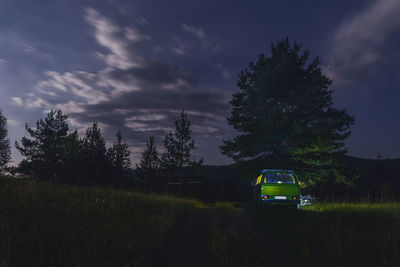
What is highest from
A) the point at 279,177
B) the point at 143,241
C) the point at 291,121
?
the point at 291,121

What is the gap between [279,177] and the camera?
1309 cm

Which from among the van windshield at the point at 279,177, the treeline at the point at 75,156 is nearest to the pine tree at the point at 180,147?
the treeline at the point at 75,156

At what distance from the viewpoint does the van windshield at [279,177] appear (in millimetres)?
12948

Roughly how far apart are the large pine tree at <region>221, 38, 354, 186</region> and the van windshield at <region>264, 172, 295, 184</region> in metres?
4.99

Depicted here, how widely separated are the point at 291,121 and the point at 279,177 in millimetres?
7690

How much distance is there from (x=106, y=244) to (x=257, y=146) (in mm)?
16810

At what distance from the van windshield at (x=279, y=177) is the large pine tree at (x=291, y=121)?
4989 mm

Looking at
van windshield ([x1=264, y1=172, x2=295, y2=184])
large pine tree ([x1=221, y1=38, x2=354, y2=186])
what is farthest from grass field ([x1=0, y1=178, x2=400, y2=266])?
large pine tree ([x1=221, y1=38, x2=354, y2=186])

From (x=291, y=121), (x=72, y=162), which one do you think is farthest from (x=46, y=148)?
(x=291, y=121)

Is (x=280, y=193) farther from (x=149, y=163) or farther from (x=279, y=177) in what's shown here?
(x=149, y=163)

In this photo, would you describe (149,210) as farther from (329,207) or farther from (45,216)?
(329,207)

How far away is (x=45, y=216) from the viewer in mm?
5059

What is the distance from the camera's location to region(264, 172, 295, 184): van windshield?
1295 cm

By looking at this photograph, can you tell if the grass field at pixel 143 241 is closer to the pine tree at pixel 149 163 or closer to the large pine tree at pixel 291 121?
the large pine tree at pixel 291 121
